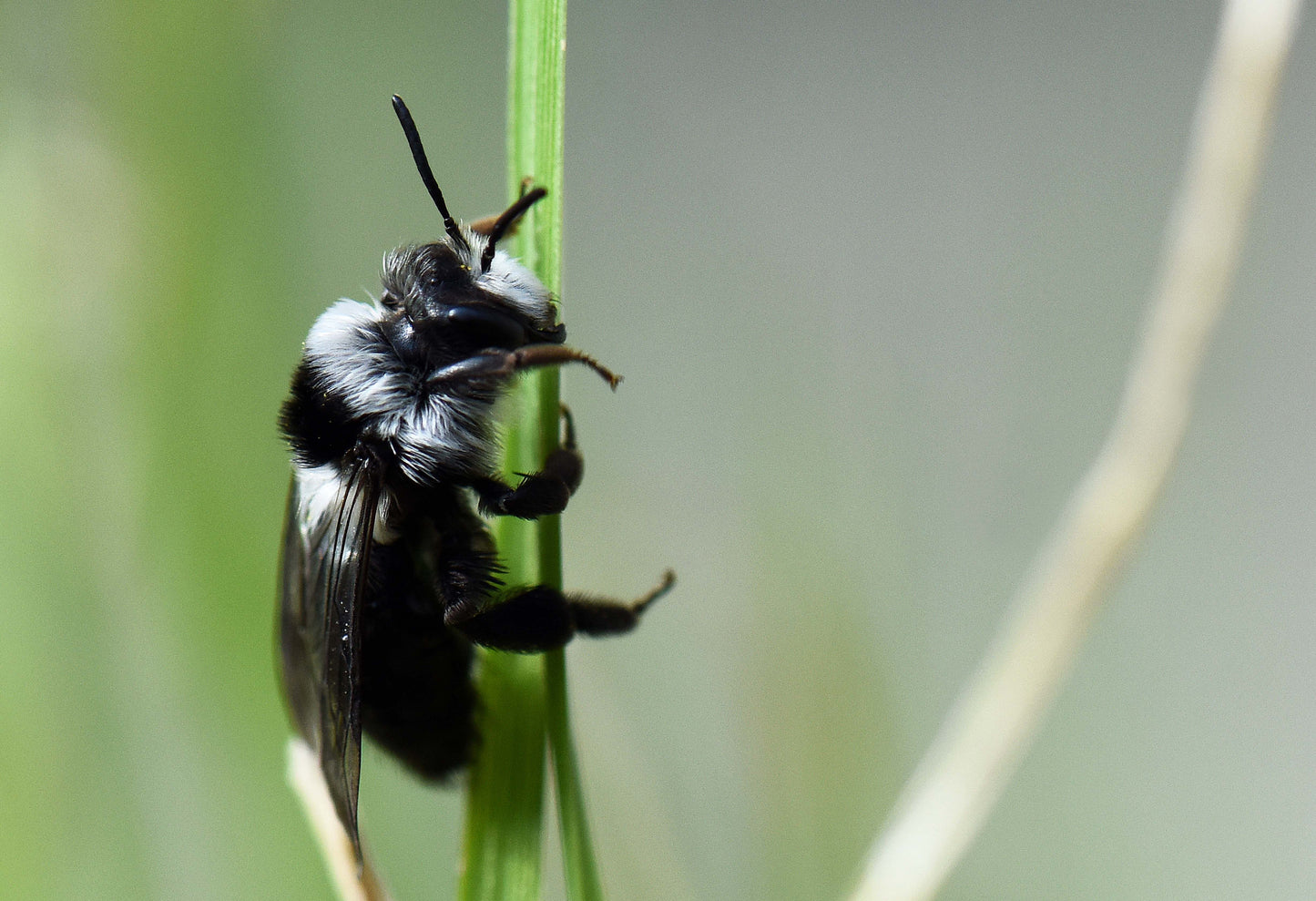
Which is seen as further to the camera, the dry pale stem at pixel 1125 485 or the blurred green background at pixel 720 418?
the blurred green background at pixel 720 418

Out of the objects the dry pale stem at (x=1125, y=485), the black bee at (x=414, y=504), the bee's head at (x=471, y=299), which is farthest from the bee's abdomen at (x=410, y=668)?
the dry pale stem at (x=1125, y=485)

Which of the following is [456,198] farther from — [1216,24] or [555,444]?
[1216,24]

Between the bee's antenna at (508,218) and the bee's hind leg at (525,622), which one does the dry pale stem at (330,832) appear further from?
the bee's antenna at (508,218)

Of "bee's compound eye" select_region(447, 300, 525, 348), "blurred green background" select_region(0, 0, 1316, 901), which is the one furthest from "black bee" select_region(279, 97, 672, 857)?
"blurred green background" select_region(0, 0, 1316, 901)

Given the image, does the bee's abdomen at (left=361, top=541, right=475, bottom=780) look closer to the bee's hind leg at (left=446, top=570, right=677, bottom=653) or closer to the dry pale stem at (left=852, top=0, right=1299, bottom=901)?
the bee's hind leg at (left=446, top=570, right=677, bottom=653)

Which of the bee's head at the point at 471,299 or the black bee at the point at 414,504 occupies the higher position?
the bee's head at the point at 471,299

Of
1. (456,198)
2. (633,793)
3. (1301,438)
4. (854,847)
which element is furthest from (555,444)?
(1301,438)
